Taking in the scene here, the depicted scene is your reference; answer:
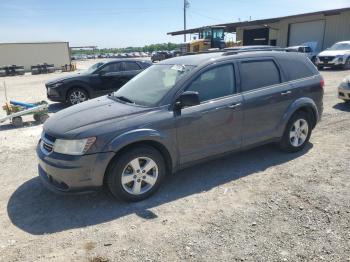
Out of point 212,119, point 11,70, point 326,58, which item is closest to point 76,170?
point 212,119

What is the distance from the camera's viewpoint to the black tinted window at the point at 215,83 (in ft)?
14.3

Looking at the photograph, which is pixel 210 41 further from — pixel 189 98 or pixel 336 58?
pixel 189 98

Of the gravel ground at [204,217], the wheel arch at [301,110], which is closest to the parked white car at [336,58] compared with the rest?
the wheel arch at [301,110]

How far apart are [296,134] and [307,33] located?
91.1 feet

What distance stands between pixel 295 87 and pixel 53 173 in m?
3.91

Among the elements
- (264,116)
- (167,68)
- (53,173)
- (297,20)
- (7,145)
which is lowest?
(7,145)

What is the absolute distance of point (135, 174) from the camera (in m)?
3.91

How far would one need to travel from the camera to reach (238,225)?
3457 millimetres

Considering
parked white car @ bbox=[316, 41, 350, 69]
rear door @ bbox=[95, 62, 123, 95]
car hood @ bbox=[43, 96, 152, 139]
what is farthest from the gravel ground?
parked white car @ bbox=[316, 41, 350, 69]

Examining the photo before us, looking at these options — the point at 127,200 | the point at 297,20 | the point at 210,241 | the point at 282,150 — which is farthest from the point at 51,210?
the point at 297,20

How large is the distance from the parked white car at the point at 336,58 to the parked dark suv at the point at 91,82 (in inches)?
573

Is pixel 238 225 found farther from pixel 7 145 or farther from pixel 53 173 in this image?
pixel 7 145

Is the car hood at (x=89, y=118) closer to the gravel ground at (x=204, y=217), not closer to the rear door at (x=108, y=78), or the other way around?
the gravel ground at (x=204, y=217)

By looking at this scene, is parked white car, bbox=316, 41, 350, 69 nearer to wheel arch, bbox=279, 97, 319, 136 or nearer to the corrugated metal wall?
the corrugated metal wall
